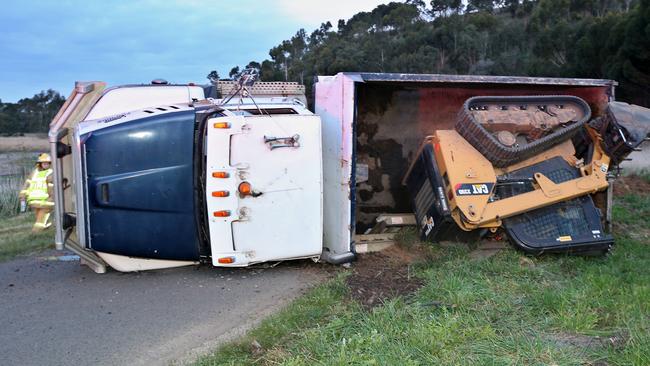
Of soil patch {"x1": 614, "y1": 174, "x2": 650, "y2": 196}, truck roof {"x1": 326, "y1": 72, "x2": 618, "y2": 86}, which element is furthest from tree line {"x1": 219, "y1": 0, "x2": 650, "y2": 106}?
truck roof {"x1": 326, "y1": 72, "x2": 618, "y2": 86}

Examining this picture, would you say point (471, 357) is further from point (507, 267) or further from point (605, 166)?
point (605, 166)

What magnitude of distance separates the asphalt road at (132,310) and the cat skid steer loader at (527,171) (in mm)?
1402

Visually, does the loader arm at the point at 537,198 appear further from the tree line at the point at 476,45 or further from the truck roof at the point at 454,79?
the tree line at the point at 476,45

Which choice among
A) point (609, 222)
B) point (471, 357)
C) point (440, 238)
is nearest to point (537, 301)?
point (471, 357)

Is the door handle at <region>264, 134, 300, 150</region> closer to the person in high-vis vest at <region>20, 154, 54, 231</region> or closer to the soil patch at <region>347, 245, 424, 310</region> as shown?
the soil patch at <region>347, 245, 424, 310</region>

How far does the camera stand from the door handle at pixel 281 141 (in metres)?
5.09

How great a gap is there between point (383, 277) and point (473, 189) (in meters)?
1.12

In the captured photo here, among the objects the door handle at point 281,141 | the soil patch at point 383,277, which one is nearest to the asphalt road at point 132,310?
the soil patch at point 383,277

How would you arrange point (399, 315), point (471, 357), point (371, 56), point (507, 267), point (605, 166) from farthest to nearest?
point (371, 56) < point (605, 166) < point (507, 267) < point (399, 315) < point (471, 357)

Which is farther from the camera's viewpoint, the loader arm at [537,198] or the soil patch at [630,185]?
the soil patch at [630,185]

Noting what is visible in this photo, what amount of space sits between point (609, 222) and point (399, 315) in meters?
3.29

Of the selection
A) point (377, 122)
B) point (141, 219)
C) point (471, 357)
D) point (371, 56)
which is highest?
point (371, 56)

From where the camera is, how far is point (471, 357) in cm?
317

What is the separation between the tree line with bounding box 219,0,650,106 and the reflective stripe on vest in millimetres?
8298
